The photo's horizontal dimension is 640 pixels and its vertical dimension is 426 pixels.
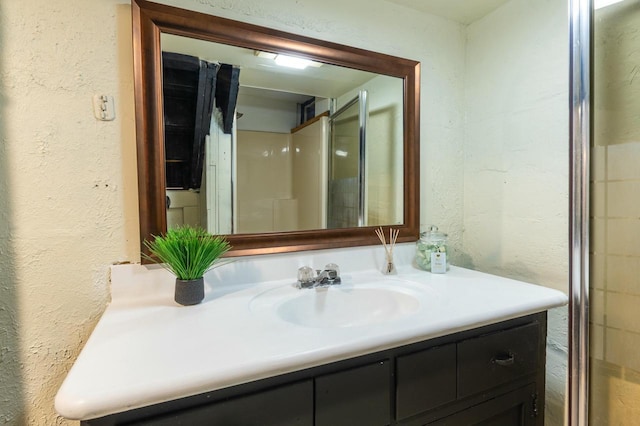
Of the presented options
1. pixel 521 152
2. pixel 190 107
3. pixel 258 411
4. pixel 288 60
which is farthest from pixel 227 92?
pixel 521 152

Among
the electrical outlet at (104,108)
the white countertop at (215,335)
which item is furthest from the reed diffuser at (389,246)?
the electrical outlet at (104,108)

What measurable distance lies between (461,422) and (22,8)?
1493 millimetres

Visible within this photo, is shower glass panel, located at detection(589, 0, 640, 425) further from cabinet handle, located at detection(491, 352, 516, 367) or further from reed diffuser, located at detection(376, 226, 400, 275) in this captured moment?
reed diffuser, located at detection(376, 226, 400, 275)

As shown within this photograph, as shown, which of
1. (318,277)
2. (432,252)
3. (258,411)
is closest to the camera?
(258,411)

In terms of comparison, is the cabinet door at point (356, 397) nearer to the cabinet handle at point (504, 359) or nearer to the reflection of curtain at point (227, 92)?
the cabinet handle at point (504, 359)

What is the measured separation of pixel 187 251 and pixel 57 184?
39 centimetres

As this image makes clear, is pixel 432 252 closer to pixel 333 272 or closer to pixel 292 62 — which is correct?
pixel 333 272

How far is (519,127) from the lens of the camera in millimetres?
1225

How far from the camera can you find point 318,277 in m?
1.04

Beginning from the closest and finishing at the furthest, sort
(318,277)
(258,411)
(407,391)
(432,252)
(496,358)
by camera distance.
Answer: (258,411), (407,391), (496,358), (318,277), (432,252)

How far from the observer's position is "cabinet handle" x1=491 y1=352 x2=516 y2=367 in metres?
0.82

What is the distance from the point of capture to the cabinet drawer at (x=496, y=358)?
0.78 m

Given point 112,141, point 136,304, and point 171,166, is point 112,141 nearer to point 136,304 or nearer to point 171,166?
point 171,166

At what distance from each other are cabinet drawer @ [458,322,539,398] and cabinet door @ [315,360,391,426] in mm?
217
